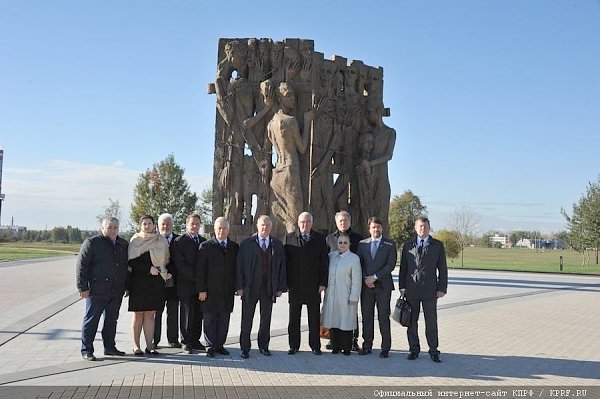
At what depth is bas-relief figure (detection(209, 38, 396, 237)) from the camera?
53.1 feet

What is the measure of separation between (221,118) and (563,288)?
12607 millimetres

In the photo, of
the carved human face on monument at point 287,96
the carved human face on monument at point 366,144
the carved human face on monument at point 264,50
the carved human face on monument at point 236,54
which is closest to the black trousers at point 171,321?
the carved human face on monument at point 287,96

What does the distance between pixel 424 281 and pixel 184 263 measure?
303cm

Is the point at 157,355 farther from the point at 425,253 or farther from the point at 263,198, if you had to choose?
the point at 263,198

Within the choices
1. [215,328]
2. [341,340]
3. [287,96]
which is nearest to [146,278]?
[215,328]

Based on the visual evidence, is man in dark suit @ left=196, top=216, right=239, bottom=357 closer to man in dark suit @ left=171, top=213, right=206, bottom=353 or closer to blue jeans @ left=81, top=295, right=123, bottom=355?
man in dark suit @ left=171, top=213, right=206, bottom=353

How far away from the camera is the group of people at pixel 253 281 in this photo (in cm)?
712

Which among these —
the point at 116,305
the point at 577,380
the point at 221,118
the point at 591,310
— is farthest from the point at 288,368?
the point at 221,118

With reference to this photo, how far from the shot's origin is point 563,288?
19.7 m

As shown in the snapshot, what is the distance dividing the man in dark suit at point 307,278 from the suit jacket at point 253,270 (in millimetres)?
205

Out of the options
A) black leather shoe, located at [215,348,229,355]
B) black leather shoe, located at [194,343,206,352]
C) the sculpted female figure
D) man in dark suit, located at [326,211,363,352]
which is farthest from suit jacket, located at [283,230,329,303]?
the sculpted female figure

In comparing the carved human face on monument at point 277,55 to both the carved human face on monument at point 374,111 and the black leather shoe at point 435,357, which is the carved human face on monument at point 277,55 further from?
the black leather shoe at point 435,357

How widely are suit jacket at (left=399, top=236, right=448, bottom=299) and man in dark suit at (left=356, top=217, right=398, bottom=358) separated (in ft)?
0.71

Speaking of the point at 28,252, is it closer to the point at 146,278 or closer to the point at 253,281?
the point at 146,278
